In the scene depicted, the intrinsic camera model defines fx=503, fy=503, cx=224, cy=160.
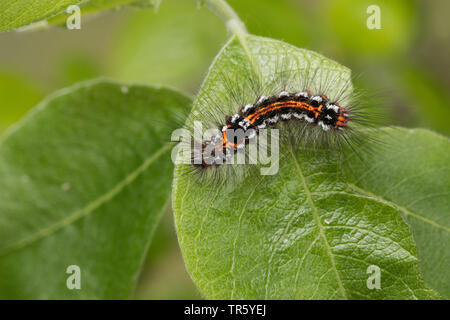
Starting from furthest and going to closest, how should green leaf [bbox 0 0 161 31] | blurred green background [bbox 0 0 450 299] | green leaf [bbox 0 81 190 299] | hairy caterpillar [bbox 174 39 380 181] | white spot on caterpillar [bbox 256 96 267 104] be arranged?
1. blurred green background [bbox 0 0 450 299]
2. green leaf [bbox 0 81 190 299]
3. white spot on caterpillar [bbox 256 96 267 104]
4. hairy caterpillar [bbox 174 39 380 181]
5. green leaf [bbox 0 0 161 31]

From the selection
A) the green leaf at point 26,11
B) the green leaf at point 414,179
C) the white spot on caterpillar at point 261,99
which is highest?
the green leaf at point 26,11

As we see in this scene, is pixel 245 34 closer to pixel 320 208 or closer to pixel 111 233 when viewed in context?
pixel 320 208

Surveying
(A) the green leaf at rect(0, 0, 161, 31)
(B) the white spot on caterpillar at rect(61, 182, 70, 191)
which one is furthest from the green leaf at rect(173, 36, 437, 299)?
(B) the white spot on caterpillar at rect(61, 182, 70, 191)

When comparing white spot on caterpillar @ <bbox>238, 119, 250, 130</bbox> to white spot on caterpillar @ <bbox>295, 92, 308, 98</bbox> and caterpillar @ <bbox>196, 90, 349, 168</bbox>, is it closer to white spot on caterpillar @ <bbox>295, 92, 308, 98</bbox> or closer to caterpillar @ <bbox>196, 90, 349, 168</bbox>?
caterpillar @ <bbox>196, 90, 349, 168</bbox>

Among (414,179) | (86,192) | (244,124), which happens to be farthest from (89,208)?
(414,179)

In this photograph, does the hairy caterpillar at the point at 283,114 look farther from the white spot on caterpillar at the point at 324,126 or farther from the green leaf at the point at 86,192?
the green leaf at the point at 86,192

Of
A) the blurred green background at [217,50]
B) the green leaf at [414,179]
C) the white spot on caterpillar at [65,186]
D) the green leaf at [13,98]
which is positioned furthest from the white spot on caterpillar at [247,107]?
the green leaf at [13,98]
